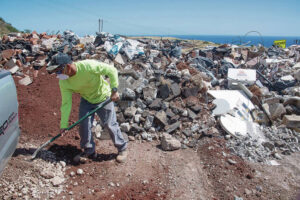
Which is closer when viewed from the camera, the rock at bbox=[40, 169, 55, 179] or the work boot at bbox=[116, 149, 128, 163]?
the rock at bbox=[40, 169, 55, 179]

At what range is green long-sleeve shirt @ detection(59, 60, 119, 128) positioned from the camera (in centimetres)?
288

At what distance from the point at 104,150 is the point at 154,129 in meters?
1.13

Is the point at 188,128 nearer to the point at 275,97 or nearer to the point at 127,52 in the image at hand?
the point at 275,97

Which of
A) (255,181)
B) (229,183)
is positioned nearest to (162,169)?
(229,183)

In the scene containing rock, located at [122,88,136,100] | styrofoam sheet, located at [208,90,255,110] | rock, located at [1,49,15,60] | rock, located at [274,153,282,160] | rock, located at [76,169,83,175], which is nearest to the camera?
rock, located at [76,169,83,175]

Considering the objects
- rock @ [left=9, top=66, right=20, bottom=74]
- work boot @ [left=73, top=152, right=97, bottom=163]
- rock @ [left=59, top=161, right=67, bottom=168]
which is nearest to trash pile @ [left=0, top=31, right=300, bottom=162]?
rock @ [left=9, top=66, right=20, bottom=74]

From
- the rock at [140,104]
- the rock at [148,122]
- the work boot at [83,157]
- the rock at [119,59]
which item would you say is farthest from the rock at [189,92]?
the work boot at [83,157]

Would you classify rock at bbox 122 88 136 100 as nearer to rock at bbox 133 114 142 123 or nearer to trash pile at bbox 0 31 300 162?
trash pile at bbox 0 31 300 162

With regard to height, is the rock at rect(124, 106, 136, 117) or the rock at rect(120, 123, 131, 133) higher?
the rock at rect(124, 106, 136, 117)

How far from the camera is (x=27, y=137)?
152 inches

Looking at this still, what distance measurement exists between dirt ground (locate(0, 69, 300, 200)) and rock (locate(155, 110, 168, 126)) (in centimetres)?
49

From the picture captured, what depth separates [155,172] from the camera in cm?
335

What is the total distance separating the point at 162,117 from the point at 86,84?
204 centimetres

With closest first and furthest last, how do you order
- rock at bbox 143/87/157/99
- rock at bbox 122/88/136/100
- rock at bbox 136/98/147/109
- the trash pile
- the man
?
the man
the trash pile
rock at bbox 122/88/136/100
rock at bbox 136/98/147/109
rock at bbox 143/87/157/99
